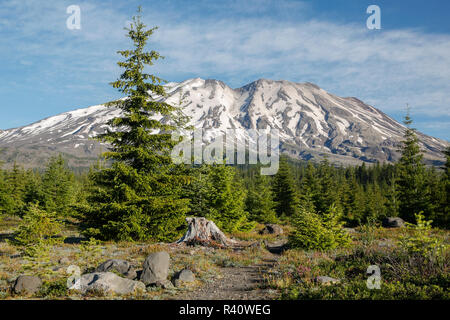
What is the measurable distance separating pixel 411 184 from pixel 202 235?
2586 cm

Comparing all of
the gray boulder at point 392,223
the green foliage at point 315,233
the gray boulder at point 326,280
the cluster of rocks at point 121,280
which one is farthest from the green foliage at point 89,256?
the gray boulder at point 392,223

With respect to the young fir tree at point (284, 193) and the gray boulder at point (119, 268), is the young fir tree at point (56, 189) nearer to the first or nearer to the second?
the young fir tree at point (284, 193)

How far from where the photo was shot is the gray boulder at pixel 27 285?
23.9 ft

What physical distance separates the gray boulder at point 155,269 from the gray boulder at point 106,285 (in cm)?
49

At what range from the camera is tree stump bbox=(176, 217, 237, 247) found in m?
15.1

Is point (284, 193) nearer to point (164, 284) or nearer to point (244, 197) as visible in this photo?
point (244, 197)

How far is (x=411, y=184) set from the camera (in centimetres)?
3002

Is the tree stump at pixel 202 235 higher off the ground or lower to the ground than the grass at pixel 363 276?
lower

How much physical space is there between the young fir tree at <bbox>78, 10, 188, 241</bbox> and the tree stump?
2.68 feet

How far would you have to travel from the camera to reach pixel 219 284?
8711 mm

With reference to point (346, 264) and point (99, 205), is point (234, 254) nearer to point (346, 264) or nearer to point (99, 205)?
point (346, 264)

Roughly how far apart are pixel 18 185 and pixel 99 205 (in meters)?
45.1

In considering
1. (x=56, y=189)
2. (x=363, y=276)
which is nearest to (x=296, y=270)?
(x=363, y=276)
